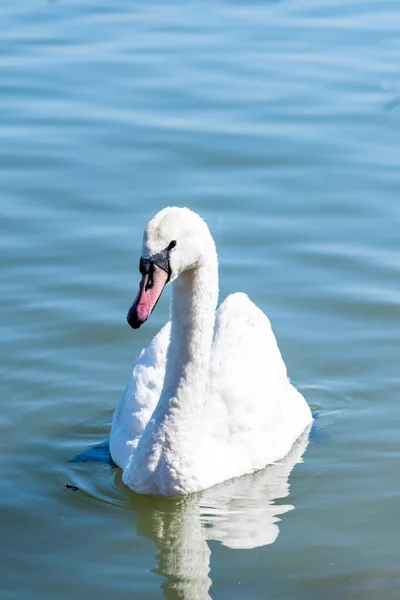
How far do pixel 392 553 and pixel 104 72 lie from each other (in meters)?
11.1

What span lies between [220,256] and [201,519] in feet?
14.3

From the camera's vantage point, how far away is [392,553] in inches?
312

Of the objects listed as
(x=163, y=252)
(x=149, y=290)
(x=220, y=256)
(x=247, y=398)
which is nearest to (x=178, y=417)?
(x=247, y=398)

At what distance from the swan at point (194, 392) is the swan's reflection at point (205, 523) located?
0.10 m

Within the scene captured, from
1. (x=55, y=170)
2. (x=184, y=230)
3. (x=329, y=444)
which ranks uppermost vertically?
(x=184, y=230)

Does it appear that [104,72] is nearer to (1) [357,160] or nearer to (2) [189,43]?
(2) [189,43]

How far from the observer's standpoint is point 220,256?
1237 centimetres

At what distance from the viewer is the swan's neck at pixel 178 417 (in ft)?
28.0

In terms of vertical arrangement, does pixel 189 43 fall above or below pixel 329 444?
above

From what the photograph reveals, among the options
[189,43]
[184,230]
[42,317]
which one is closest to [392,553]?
[184,230]

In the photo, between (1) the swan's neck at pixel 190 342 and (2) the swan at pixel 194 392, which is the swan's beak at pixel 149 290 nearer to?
(2) the swan at pixel 194 392

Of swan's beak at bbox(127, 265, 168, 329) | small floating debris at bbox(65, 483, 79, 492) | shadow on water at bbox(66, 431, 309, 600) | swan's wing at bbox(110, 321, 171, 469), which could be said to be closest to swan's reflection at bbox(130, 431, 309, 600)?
shadow on water at bbox(66, 431, 309, 600)

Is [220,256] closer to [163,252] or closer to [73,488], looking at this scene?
[73,488]

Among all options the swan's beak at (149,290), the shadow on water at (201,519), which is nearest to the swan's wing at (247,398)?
the shadow on water at (201,519)
